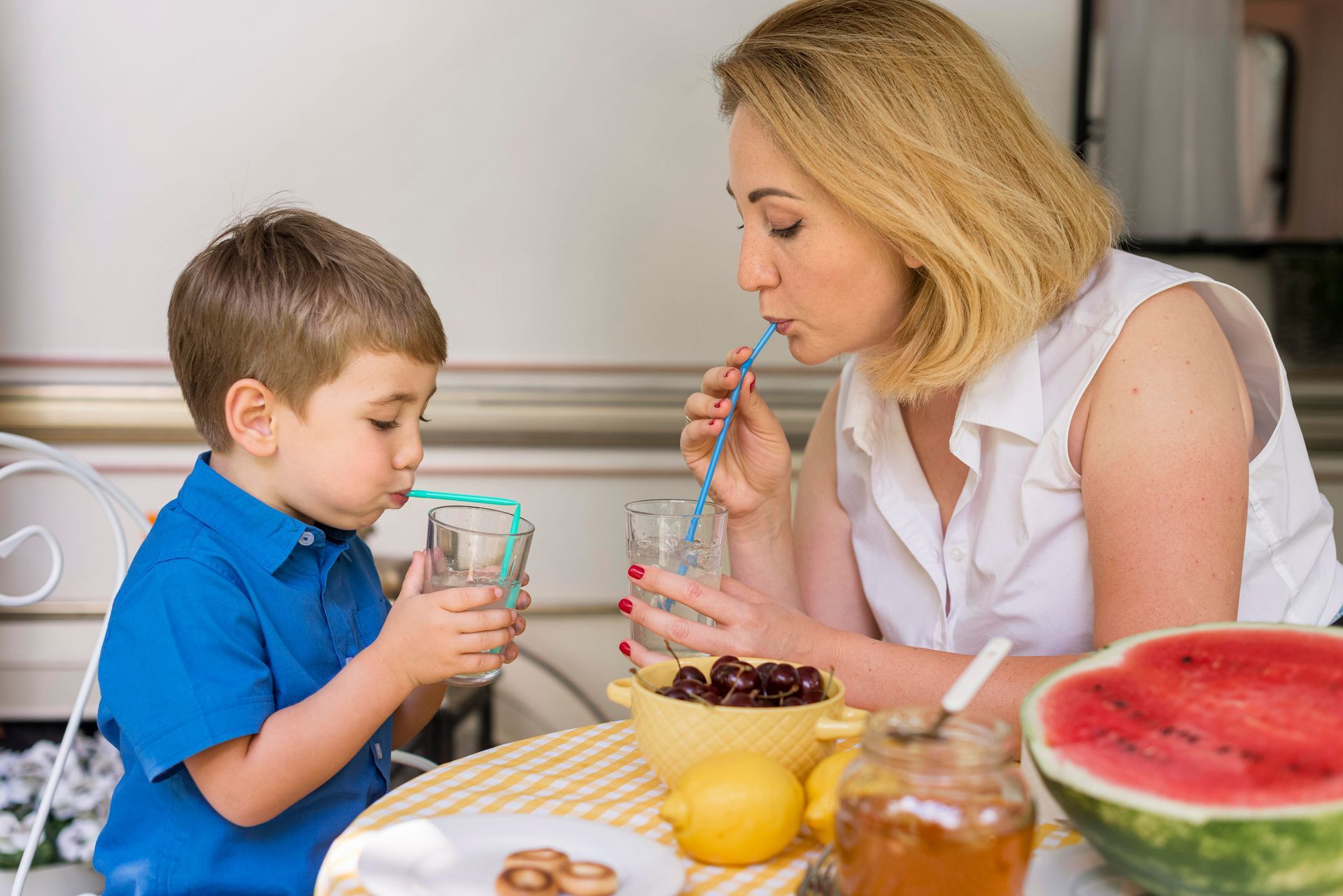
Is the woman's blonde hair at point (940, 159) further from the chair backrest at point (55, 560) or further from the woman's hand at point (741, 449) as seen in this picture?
the chair backrest at point (55, 560)

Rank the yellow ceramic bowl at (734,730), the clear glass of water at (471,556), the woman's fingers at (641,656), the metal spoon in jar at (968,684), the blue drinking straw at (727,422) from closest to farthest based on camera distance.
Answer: the metal spoon in jar at (968,684) → the yellow ceramic bowl at (734,730) → the woman's fingers at (641,656) → the clear glass of water at (471,556) → the blue drinking straw at (727,422)

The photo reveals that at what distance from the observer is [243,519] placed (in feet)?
4.16

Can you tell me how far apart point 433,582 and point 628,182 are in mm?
1634

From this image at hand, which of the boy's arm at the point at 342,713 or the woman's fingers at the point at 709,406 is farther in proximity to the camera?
the woman's fingers at the point at 709,406

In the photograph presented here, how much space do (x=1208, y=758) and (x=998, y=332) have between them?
827 millimetres

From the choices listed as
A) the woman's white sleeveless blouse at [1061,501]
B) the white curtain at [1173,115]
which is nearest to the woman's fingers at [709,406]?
the woman's white sleeveless blouse at [1061,501]

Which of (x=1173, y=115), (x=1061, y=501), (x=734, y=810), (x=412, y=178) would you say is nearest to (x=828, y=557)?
(x=1061, y=501)

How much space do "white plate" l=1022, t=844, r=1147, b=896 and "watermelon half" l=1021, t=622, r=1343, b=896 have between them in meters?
0.03

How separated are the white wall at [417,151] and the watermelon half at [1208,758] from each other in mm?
1959

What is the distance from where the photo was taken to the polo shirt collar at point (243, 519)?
4.14ft

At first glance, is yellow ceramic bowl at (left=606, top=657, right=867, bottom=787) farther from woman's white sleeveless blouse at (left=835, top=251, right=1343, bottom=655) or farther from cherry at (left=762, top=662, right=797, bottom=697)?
woman's white sleeveless blouse at (left=835, top=251, right=1343, bottom=655)

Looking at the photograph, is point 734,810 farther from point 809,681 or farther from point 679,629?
point 679,629

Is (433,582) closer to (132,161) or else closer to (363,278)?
(363,278)

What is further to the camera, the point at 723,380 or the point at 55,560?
the point at 723,380
